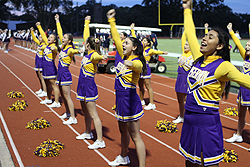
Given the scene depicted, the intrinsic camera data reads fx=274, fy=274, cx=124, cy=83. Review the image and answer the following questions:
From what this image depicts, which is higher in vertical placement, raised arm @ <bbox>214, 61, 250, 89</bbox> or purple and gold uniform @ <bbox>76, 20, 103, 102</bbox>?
raised arm @ <bbox>214, 61, 250, 89</bbox>

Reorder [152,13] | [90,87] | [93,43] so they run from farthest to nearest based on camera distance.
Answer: [152,13], [93,43], [90,87]

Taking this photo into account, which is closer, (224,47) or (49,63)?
(224,47)

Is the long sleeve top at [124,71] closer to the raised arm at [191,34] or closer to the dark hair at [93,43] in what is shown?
the raised arm at [191,34]

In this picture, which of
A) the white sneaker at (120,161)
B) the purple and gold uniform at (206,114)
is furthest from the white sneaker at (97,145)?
the purple and gold uniform at (206,114)

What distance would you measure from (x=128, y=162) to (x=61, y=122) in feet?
10.1

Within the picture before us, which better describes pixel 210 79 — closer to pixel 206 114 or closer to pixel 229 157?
pixel 206 114

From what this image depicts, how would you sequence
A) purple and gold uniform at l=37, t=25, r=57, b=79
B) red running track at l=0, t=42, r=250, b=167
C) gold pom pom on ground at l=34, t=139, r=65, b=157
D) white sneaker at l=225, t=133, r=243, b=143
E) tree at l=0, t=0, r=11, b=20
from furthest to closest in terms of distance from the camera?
tree at l=0, t=0, r=11, b=20 → purple and gold uniform at l=37, t=25, r=57, b=79 → white sneaker at l=225, t=133, r=243, b=143 → gold pom pom on ground at l=34, t=139, r=65, b=157 → red running track at l=0, t=42, r=250, b=167

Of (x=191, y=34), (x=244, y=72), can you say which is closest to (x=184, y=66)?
(x=244, y=72)

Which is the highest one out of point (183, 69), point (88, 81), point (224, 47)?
point (224, 47)

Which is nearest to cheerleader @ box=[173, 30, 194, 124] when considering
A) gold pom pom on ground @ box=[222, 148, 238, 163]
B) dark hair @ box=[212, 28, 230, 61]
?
gold pom pom on ground @ box=[222, 148, 238, 163]

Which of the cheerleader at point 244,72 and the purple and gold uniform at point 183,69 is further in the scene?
the purple and gold uniform at point 183,69

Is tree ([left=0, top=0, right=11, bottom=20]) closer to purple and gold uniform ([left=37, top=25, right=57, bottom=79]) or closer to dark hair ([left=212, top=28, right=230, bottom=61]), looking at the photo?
purple and gold uniform ([left=37, top=25, right=57, bottom=79])

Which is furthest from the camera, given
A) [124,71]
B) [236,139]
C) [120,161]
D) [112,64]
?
[112,64]

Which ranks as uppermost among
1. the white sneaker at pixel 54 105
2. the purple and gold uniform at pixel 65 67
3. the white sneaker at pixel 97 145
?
the purple and gold uniform at pixel 65 67
